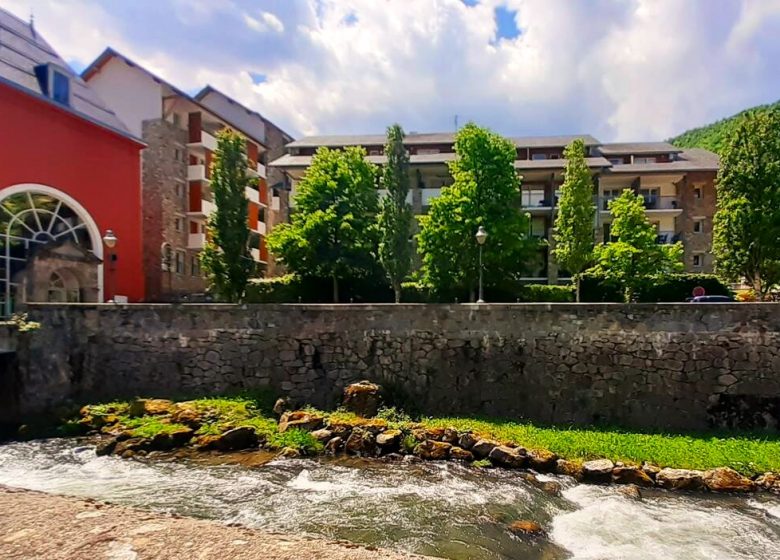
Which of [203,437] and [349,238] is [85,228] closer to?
[349,238]

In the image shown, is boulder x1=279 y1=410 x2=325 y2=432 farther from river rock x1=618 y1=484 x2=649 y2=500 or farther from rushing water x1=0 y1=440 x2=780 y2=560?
river rock x1=618 y1=484 x2=649 y2=500

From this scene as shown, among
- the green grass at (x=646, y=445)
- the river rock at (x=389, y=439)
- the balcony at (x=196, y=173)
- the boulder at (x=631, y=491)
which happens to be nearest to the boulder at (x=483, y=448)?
the green grass at (x=646, y=445)

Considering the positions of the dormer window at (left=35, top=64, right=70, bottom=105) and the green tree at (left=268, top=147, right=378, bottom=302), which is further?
the green tree at (left=268, top=147, right=378, bottom=302)

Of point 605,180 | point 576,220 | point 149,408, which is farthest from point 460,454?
point 605,180

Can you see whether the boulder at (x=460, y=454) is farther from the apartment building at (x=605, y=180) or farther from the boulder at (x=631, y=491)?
the apartment building at (x=605, y=180)

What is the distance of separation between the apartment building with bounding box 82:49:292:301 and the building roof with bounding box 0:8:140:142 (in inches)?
182

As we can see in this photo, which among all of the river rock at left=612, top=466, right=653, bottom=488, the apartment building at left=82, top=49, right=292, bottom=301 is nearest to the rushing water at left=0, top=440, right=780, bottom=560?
the river rock at left=612, top=466, right=653, bottom=488

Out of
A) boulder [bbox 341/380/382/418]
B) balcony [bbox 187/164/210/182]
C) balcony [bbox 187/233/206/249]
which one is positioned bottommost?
boulder [bbox 341/380/382/418]

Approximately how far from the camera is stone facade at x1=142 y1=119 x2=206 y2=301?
93.2 feet

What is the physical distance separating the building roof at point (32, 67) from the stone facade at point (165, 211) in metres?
4.79

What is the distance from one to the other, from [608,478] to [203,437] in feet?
33.0

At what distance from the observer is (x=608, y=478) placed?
430 inches

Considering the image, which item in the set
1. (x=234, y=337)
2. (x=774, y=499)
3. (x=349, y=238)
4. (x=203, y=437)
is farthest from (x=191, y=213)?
(x=774, y=499)

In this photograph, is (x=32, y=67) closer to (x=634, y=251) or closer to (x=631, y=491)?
(x=634, y=251)
